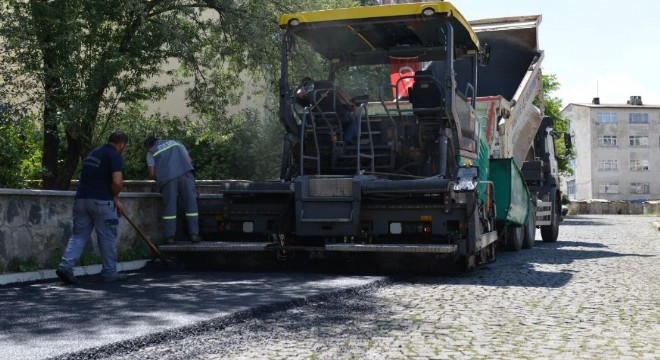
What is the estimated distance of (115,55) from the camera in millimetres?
12523

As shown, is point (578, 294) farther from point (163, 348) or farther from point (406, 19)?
point (163, 348)

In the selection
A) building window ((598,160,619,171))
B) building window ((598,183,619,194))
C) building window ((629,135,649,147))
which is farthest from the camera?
building window ((629,135,649,147))

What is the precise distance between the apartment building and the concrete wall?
263 ft

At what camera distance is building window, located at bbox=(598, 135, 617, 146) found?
8675cm

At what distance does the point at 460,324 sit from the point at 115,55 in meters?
8.14

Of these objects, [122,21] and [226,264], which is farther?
[122,21]

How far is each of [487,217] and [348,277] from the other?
75.0 inches

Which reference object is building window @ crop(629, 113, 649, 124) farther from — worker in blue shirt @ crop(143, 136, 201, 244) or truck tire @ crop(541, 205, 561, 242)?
worker in blue shirt @ crop(143, 136, 201, 244)

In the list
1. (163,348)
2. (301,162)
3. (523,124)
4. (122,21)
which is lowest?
(163,348)

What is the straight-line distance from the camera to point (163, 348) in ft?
16.5

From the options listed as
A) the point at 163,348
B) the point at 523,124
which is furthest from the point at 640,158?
the point at 163,348

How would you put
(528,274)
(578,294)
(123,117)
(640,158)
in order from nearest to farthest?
(578,294) < (528,274) < (123,117) < (640,158)

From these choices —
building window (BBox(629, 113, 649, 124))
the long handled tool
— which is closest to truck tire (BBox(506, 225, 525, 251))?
the long handled tool

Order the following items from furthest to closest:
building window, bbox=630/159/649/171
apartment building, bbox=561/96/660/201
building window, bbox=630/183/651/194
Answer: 1. building window, bbox=630/159/649/171
2. apartment building, bbox=561/96/660/201
3. building window, bbox=630/183/651/194
